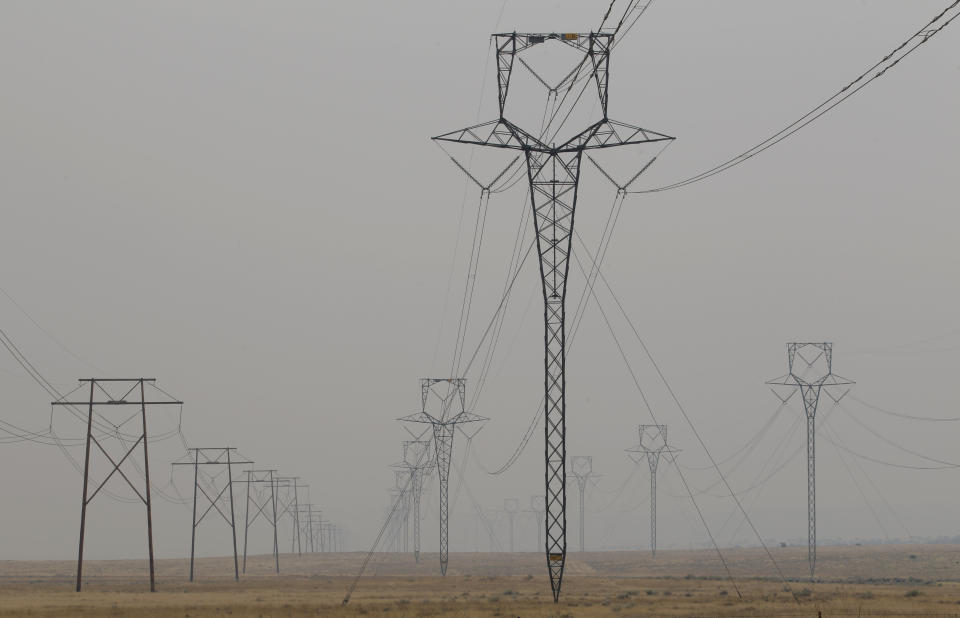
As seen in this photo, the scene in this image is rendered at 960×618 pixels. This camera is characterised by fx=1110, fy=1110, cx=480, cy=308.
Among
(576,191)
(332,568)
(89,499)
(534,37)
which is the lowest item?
(332,568)

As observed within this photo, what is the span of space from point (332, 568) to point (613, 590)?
10110cm

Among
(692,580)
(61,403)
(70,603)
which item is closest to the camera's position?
(70,603)

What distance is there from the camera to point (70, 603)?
211 feet

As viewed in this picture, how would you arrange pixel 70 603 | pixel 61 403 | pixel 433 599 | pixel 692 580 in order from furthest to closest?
pixel 692 580 < pixel 61 403 < pixel 433 599 < pixel 70 603

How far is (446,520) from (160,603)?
186ft

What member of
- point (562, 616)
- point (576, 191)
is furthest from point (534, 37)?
point (562, 616)

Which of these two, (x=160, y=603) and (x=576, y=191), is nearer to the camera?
(x=576, y=191)

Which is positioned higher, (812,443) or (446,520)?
(812,443)

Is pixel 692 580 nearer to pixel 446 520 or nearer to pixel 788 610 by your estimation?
pixel 446 520

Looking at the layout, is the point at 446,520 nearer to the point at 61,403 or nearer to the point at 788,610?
the point at 61,403

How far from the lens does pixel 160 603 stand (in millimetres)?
66125

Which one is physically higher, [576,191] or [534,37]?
[534,37]

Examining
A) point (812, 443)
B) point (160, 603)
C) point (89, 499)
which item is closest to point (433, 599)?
point (160, 603)

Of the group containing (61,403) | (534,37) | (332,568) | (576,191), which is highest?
(534,37)
